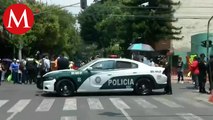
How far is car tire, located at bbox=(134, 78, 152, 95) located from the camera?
21328mm

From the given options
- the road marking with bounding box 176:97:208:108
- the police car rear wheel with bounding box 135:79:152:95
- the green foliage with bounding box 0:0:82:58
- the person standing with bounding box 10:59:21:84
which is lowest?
the road marking with bounding box 176:97:208:108

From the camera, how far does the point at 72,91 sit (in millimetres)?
20781

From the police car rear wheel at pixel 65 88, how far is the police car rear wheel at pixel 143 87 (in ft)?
8.91

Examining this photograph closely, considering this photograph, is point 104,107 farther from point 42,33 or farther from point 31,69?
point 42,33

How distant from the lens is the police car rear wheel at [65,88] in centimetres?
2069

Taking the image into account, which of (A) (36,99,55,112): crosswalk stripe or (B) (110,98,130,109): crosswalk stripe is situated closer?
(A) (36,99,55,112): crosswalk stripe

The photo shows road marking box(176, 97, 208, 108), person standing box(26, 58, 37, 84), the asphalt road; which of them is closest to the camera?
the asphalt road

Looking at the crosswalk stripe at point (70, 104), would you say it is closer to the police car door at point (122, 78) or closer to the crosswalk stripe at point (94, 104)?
the crosswalk stripe at point (94, 104)

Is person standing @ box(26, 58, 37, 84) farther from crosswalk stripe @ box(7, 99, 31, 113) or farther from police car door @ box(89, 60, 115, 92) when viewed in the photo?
crosswalk stripe @ box(7, 99, 31, 113)

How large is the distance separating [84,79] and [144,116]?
23.0ft

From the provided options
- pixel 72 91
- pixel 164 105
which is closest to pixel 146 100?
pixel 164 105

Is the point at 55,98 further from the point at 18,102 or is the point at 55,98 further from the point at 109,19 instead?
the point at 109,19

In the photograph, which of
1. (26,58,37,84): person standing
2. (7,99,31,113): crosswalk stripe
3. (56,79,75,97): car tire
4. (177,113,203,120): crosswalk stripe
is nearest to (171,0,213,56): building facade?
(26,58,37,84): person standing

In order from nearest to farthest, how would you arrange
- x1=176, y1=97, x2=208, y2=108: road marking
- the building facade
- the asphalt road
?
the asphalt road < x1=176, y1=97, x2=208, y2=108: road marking < the building facade
